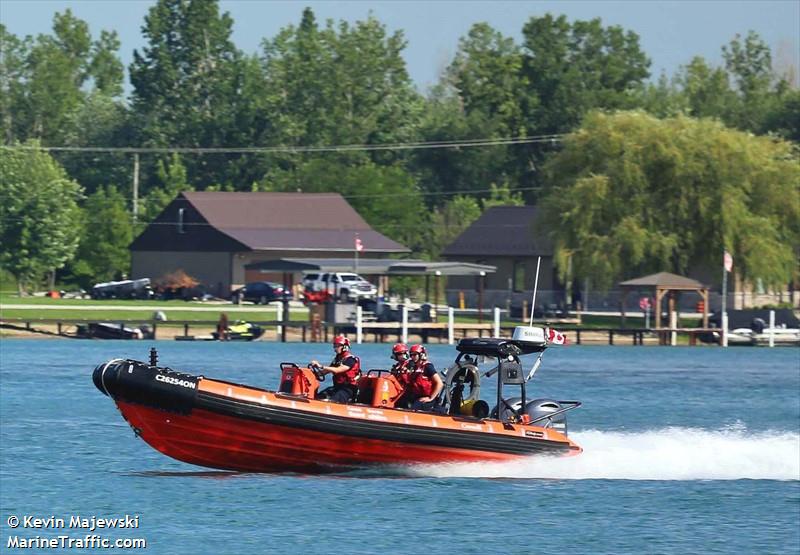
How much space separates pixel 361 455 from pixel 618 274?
53390 millimetres

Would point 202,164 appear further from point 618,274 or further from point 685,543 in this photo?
point 685,543

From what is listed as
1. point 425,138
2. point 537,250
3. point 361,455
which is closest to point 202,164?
point 425,138

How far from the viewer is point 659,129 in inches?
3164

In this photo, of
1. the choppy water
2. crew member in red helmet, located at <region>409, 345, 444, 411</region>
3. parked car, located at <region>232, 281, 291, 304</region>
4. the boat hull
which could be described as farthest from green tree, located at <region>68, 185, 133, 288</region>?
crew member in red helmet, located at <region>409, 345, 444, 411</region>

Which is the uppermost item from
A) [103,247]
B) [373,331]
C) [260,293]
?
[103,247]

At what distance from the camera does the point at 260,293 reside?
9244 centimetres

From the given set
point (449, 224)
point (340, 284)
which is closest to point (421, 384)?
point (340, 284)

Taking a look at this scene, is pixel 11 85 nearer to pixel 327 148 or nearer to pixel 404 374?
pixel 327 148

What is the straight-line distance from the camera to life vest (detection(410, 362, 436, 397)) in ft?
86.0

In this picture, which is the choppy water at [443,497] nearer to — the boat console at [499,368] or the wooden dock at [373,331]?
the boat console at [499,368]

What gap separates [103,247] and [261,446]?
79139 millimetres

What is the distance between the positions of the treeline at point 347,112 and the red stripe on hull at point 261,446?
82.8 meters

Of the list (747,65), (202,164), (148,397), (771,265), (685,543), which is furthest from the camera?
(747,65)

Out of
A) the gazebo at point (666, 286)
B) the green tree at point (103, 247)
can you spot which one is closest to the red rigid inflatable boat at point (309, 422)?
the gazebo at point (666, 286)
